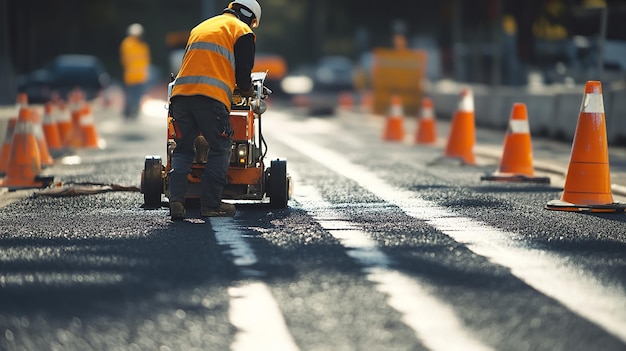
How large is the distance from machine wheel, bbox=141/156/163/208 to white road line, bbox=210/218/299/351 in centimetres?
306

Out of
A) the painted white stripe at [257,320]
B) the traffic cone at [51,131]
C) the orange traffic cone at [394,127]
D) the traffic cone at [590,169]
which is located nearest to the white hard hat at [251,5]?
the traffic cone at [590,169]

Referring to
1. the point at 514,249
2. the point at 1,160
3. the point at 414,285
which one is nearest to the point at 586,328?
the point at 414,285

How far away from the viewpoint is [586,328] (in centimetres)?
559

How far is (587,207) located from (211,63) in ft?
10.1

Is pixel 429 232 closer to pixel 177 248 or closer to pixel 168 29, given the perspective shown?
pixel 177 248

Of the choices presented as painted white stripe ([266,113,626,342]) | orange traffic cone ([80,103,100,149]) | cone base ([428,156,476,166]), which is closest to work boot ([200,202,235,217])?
painted white stripe ([266,113,626,342])

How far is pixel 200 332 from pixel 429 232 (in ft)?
11.1

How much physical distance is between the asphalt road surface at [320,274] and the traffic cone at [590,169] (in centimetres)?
23

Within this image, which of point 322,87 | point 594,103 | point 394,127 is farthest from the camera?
point 322,87

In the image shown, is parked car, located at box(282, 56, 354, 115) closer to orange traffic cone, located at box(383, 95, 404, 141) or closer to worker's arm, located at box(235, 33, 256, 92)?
orange traffic cone, located at box(383, 95, 404, 141)

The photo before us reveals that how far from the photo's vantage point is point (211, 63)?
9578mm

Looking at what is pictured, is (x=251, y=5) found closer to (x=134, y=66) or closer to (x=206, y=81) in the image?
(x=206, y=81)

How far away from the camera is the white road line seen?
208 inches

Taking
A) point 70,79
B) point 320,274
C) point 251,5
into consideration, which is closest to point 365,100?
point 70,79
